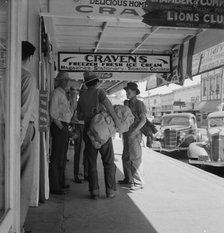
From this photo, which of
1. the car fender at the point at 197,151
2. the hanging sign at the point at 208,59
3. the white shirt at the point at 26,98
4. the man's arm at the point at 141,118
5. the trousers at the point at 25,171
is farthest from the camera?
the car fender at the point at 197,151

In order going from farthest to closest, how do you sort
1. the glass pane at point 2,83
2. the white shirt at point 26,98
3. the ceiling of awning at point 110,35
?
the ceiling of awning at point 110,35, the white shirt at point 26,98, the glass pane at point 2,83

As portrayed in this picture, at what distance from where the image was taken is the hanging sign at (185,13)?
509 centimetres

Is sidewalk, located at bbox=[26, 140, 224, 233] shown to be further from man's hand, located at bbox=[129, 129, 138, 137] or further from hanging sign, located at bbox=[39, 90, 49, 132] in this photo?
hanging sign, located at bbox=[39, 90, 49, 132]

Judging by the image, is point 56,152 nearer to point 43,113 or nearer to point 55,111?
point 55,111

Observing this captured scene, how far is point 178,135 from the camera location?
1722 centimetres

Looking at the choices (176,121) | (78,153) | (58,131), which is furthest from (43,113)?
(176,121)

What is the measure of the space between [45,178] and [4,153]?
2320 millimetres

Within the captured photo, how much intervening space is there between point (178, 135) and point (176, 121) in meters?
1.64

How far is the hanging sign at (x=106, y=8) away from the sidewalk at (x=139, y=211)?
2.67 meters

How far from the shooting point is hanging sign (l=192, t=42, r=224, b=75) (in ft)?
24.1

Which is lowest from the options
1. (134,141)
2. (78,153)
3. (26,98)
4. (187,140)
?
(187,140)

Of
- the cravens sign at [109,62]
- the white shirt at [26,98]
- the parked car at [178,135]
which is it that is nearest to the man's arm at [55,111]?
the white shirt at [26,98]

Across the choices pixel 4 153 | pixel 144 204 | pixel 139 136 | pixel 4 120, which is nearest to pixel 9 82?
pixel 4 120

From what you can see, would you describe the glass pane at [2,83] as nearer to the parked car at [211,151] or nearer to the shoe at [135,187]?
the shoe at [135,187]
